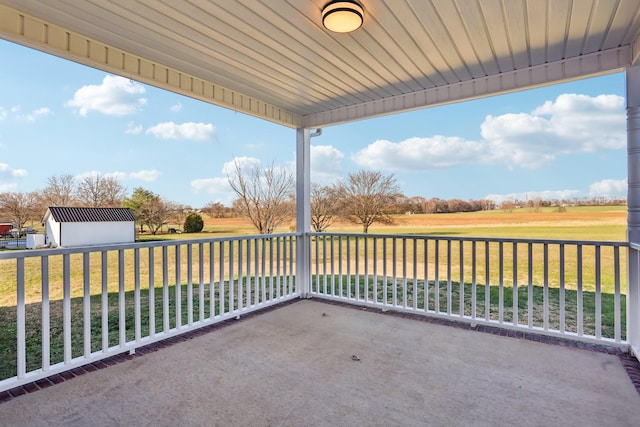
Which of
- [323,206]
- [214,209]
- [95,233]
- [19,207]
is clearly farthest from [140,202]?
[323,206]

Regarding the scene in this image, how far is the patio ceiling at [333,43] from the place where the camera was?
2268mm

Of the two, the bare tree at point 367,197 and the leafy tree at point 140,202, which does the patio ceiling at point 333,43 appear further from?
the bare tree at point 367,197

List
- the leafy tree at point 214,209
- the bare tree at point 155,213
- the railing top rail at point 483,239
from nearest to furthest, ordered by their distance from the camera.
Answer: the railing top rail at point 483,239
the bare tree at point 155,213
the leafy tree at point 214,209

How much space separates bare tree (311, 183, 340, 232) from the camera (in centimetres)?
530

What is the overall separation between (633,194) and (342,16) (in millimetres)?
2957

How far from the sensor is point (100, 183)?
2.95m

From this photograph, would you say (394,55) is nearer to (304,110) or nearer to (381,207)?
(304,110)

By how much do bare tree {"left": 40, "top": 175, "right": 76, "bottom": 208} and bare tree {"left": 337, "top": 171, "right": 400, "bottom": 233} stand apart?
11.7 ft

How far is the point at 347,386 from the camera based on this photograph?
235 cm

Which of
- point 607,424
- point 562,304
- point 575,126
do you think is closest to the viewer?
point 607,424

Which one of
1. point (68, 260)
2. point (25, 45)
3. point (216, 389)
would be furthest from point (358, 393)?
point (25, 45)

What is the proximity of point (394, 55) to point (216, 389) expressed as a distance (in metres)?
3.17

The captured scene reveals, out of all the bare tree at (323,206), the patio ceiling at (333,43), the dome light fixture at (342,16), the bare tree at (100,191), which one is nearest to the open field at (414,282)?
the bare tree at (323,206)

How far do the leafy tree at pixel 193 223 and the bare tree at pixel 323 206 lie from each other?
1.94m
